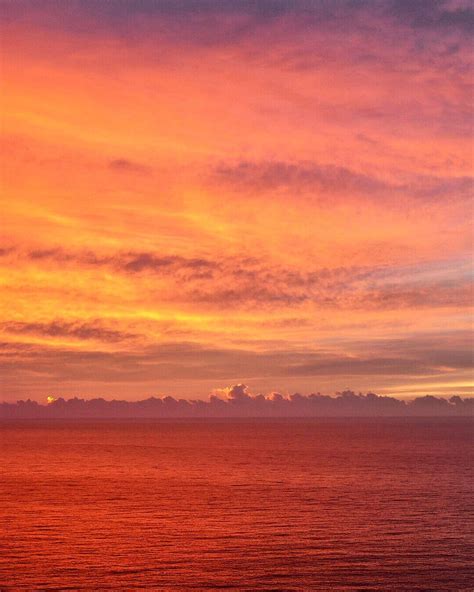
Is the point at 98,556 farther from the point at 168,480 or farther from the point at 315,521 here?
the point at 168,480

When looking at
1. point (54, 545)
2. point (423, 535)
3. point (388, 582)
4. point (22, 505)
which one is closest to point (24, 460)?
point (22, 505)

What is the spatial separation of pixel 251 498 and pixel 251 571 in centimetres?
4300

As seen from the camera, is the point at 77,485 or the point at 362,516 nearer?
the point at 362,516

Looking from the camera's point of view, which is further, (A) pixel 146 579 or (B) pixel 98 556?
(B) pixel 98 556

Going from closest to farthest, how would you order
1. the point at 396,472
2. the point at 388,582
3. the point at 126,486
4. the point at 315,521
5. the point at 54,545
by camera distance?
the point at 388,582, the point at 54,545, the point at 315,521, the point at 126,486, the point at 396,472

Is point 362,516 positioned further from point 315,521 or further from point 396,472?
point 396,472

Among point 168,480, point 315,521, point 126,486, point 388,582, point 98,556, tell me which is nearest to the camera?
point 388,582

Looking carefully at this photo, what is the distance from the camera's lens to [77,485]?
4690 inches

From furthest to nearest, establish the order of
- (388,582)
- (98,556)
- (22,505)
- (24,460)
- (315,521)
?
(24,460), (22,505), (315,521), (98,556), (388,582)

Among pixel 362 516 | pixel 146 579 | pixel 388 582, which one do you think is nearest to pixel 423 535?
pixel 362 516

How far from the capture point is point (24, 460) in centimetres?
18262

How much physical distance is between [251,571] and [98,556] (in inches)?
605

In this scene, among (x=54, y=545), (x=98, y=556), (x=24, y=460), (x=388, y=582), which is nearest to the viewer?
(x=388, y=582)

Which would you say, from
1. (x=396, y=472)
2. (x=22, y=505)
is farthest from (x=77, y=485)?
(x=396, y=472)
